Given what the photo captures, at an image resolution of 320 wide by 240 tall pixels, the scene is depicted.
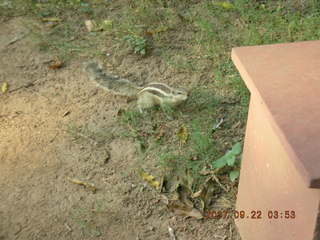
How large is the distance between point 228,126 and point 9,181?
61.7 inches

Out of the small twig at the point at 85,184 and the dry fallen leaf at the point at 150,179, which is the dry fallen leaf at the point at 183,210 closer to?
the dry fallen leaf at the point at 150,179

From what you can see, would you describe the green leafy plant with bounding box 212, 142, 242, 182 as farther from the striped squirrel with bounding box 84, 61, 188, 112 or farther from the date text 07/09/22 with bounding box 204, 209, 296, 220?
the striped squirrel with bounding box 84, 61, 188, 112

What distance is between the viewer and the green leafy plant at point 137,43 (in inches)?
168

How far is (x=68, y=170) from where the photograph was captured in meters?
3.16

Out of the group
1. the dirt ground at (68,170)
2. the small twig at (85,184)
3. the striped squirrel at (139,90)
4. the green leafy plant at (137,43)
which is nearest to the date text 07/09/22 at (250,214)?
the dirt ground at (68,170)

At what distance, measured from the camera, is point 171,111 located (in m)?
3.53

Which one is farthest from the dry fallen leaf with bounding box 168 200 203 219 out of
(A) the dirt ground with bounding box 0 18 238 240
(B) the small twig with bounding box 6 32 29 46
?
(B) the small twig with bounding box 6 32 29 46

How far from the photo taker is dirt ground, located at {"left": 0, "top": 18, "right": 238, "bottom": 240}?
9.01ft

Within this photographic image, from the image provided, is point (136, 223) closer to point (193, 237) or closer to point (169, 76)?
point (193, 237)

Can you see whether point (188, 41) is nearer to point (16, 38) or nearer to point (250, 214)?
point (16, 38)

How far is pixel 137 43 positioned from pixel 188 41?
0.49m

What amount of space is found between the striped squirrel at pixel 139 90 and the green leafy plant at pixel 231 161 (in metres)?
0.64

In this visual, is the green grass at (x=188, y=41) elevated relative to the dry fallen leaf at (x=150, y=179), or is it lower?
elevated

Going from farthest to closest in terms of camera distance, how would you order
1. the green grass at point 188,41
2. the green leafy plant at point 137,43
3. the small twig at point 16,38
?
the small twig at point 16,38 → the green leafy plant at point 137,43 → the green grass at point 188,41
